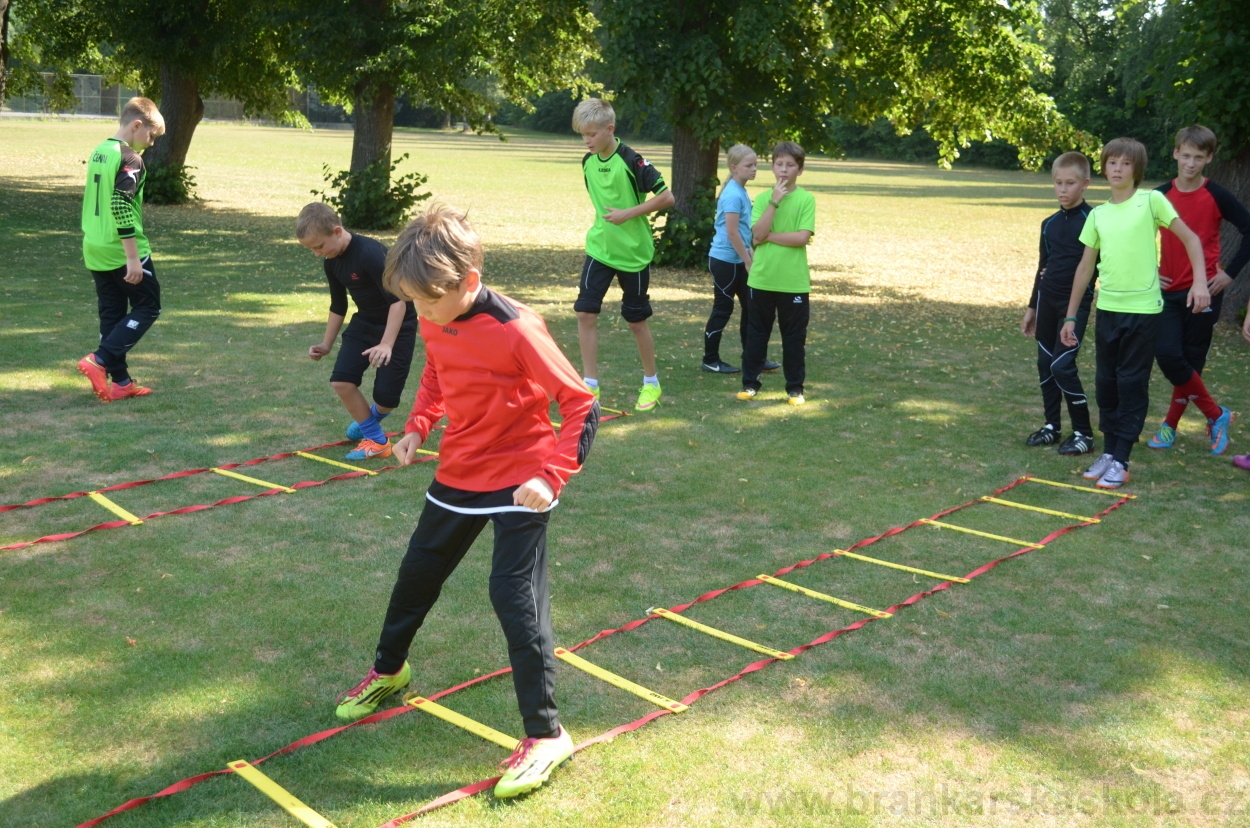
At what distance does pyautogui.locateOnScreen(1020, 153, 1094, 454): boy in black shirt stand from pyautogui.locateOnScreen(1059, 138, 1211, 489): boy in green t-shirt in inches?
16.2

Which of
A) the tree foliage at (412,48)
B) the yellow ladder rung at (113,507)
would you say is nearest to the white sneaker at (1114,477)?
the yellow ladder rung at (113,507)

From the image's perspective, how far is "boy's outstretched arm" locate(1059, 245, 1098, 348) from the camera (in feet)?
23.4

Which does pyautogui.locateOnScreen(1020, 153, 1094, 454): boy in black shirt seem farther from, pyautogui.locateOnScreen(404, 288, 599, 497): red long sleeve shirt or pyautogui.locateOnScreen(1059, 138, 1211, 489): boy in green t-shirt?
pyautogui.locateOnScreen(404, 288, 599, 497): red long sleeve shirt

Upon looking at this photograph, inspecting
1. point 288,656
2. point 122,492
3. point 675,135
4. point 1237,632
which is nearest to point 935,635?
point 1237,632

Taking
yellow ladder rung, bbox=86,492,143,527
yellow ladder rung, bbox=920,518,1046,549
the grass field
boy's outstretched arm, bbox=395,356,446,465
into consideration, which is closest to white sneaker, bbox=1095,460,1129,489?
the grass field

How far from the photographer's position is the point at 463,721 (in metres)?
3.90

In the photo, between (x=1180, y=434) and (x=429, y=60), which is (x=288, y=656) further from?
(x=429, y=60)

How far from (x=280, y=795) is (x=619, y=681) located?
1.34m

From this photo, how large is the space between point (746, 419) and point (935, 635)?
12.7ft

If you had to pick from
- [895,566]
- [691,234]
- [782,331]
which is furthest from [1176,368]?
[691,234]

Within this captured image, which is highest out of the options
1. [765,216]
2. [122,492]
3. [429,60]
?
[429,60]

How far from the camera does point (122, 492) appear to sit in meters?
6.26

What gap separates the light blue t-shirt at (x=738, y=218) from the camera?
9.52 metres

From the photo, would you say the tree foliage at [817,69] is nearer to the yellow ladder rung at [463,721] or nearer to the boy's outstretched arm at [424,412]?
the boy's outstretched arm at [424,412]
